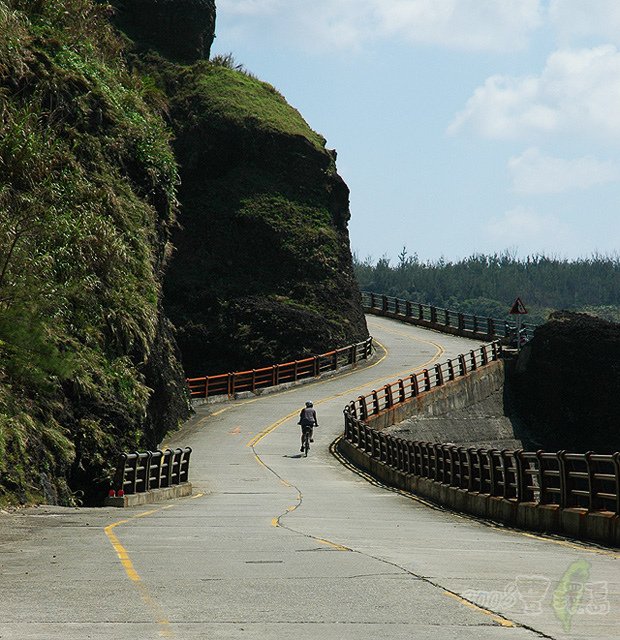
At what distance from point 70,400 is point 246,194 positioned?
154 ft

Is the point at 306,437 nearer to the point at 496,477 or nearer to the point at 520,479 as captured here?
the point at 496,477

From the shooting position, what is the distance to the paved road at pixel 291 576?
792cm

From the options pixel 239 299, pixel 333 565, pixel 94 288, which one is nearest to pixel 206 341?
pixel 239 299

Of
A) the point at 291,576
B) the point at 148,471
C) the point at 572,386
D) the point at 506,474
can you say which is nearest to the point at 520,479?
the point at 506,474

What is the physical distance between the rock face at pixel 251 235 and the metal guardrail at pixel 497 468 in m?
21.9

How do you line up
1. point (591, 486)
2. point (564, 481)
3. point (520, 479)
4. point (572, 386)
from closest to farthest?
point (591, 486) → point (564, 481) → point (520, 479) → point (572, 386)

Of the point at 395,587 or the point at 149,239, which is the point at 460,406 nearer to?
the point at 149,239

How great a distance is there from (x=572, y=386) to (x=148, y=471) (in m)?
32.5

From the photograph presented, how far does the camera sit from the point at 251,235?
70.5 metres

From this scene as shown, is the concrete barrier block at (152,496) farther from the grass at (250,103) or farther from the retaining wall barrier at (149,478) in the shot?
the grass at (250,103)

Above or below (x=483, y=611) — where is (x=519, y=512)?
below

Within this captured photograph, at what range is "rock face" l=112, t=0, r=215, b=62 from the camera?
253 feet

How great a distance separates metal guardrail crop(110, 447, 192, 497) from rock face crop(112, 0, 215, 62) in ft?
175

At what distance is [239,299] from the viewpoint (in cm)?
6756
